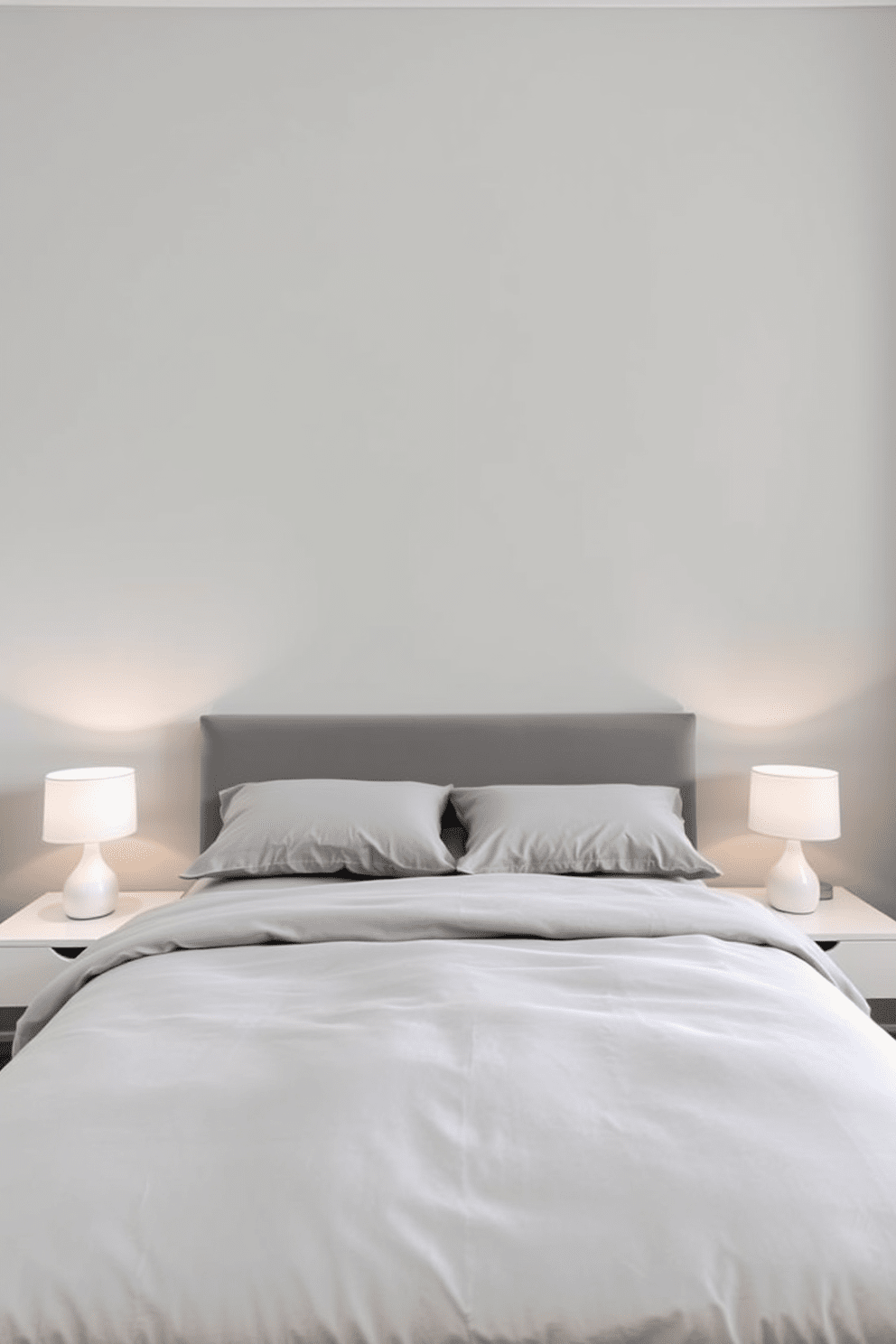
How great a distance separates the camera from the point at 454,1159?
1198 millimetres

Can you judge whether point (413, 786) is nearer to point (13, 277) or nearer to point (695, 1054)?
point (695, 1054)

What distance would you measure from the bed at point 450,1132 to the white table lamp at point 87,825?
0.72 metres

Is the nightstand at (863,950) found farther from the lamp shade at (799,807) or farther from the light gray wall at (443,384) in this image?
the light gray wall at (443,384)

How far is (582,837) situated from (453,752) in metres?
0.56

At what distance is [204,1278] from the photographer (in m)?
1.05

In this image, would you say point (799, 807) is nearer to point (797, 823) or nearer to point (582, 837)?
point (797, 823)

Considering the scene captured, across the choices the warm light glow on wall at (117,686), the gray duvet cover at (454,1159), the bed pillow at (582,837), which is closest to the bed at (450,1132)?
the gray duvet cover at (454,1159)

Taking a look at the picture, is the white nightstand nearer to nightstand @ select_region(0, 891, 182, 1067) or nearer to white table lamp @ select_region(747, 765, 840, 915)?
nightstand @ select_region(0, 891, 182, 1067)

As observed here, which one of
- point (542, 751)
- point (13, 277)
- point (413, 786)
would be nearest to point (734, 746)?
point (542, 751)

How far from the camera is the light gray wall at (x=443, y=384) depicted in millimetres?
3111

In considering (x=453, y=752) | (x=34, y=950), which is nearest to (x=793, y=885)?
(x=453, y=752)

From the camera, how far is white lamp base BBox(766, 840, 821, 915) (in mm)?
2793

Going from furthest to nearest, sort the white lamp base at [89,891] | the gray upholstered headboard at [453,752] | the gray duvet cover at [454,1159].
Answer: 1. the gray upholstered headboard at [453,752]
2. the white lamp base at [89,891]
3. the gray duvet cover at [454,1159]

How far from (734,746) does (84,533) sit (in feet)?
6.86
